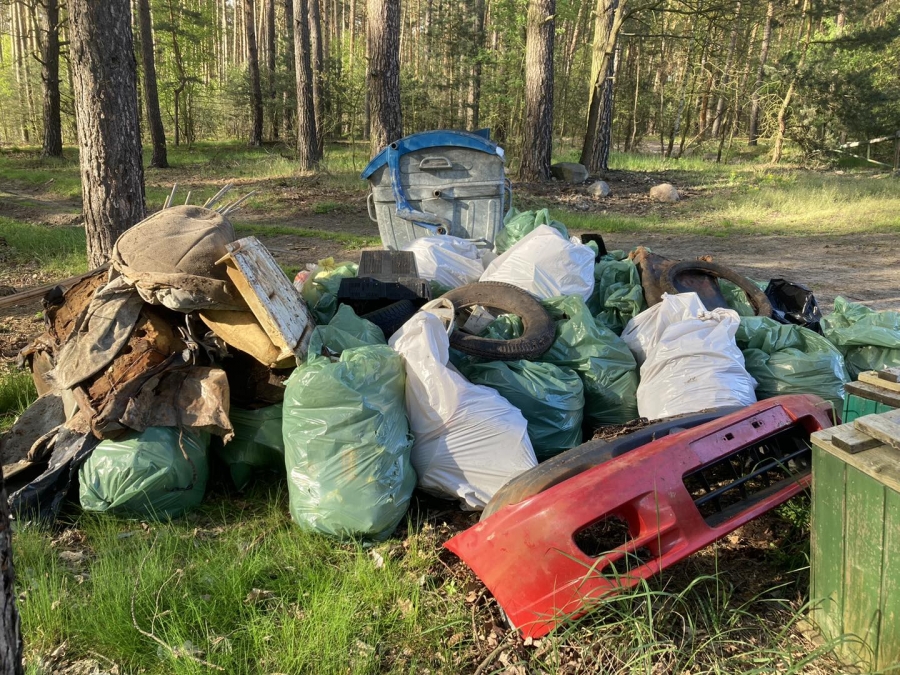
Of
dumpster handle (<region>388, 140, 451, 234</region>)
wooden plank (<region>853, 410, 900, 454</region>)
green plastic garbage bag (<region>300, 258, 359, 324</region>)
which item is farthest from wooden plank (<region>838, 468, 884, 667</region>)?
dumpster handle (<region>388, 140, 451, 234</region>)

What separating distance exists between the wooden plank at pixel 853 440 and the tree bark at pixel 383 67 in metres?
8.48

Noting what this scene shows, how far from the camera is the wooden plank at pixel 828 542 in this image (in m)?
1.71

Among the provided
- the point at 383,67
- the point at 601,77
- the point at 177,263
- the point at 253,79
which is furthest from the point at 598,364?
the point at 253,79

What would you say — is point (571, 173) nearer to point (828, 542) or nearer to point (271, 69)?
point (828, 542)

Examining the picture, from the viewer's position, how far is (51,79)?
1564 centimetres

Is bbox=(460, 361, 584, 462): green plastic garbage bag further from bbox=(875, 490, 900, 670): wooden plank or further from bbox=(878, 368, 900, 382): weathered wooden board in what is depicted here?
bbox=(875, 490, 900, 670): wooden plank

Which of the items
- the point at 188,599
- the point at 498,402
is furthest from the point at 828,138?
the point at 188,599

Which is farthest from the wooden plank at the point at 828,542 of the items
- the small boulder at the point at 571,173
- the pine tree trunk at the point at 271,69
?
the pine tree trunk at the point at 271,69

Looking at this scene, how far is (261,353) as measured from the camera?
2.80 meters

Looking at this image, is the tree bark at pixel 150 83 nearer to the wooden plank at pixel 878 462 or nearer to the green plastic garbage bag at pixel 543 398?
the green plastic garbage bag at pixel 543 398

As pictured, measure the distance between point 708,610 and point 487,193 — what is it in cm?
434

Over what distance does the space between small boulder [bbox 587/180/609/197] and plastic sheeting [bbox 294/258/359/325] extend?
27.0 ft

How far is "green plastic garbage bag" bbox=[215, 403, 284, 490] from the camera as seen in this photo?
2801 mm

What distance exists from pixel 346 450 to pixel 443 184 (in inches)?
151
